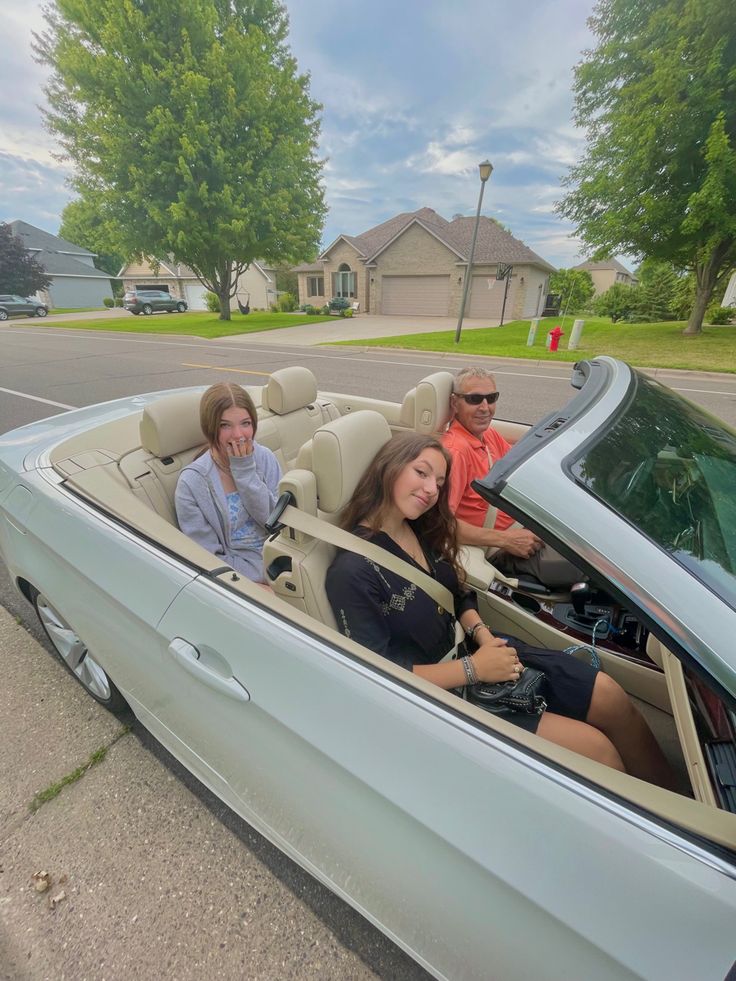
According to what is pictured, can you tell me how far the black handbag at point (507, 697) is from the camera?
1.46 meters

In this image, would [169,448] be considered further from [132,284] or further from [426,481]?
[132,284]

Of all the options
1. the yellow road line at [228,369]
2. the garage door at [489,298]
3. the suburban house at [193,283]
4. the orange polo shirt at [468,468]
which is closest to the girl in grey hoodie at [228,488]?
the orange polo shirt at [468,468]

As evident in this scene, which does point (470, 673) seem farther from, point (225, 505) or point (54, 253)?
point (54, 253)

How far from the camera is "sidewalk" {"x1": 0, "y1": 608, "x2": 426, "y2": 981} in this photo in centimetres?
131

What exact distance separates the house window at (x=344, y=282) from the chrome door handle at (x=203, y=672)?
3238 cm

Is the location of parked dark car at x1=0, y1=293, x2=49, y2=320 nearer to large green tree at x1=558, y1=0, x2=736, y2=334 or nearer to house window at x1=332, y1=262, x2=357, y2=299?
house window at x1=332, y1=262, x2=357, y2=299

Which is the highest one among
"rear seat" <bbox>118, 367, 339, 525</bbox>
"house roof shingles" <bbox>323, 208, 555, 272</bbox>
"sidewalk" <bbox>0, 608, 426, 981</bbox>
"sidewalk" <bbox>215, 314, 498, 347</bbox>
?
"house roof shingles" <bbox>323, 208, 555, 272</bbox>

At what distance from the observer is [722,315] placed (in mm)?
21453

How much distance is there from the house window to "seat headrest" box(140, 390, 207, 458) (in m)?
31.1

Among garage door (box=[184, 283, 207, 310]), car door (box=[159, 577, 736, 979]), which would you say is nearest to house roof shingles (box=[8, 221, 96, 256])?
garage door (box=[184, 283, 207, 310])

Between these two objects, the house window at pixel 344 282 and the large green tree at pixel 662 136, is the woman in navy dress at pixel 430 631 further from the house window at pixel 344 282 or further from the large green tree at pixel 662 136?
the house window at pixel 344 282

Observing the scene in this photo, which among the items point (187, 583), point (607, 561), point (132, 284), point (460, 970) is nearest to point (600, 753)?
point (460, 970)

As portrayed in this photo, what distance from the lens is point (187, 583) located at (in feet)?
4.36

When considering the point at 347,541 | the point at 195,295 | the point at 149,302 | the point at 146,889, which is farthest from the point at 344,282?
the point at 146,889
